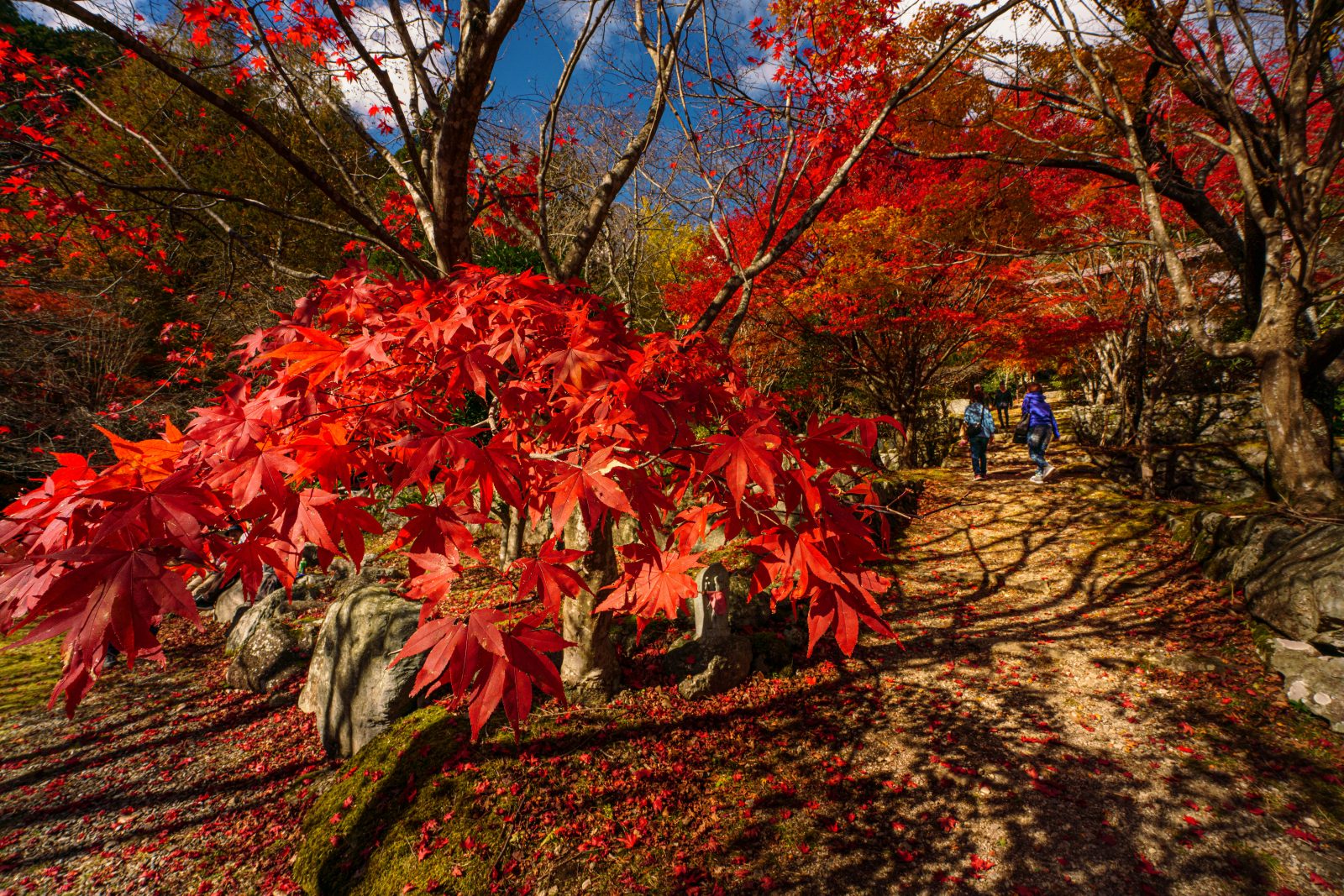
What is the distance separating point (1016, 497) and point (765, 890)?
775 cm

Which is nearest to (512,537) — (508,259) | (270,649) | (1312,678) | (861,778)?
(270,649)

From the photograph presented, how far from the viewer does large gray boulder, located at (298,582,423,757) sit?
3.84 metres

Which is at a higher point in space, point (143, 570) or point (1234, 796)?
point (143, 570)

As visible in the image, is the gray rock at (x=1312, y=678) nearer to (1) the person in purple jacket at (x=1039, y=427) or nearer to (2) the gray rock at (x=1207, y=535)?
(2) the gray rock at (x=1207, y=535)

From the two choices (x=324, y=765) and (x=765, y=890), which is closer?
(x=765, y=890)

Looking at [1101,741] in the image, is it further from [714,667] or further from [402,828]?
[402,828]

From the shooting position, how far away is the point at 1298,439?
15.7 feet

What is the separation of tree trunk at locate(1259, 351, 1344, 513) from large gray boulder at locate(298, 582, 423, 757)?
840 cm

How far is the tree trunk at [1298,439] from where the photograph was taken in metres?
4.74

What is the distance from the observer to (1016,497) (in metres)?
8.12

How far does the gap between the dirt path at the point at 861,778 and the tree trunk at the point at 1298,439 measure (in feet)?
4.10

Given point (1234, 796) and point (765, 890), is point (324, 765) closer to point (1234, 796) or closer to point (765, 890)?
point (765, 890)

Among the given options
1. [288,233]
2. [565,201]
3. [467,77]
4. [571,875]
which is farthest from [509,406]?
[288,233]

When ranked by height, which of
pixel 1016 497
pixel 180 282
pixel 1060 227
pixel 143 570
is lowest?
pixel 1016 497
